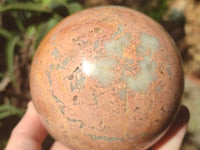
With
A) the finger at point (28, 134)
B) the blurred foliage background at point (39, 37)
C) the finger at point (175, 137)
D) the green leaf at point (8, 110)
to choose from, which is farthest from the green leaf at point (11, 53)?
the finger at point (175, 137)

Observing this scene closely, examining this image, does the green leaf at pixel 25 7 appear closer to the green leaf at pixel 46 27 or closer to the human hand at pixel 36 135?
the green leaf at pixel 46 27

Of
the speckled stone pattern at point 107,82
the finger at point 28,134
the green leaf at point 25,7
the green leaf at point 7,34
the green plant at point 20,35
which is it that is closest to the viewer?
the speckled stone pattern at point 107,82

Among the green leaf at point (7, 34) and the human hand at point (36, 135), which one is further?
the green leaf at point (7, 34)

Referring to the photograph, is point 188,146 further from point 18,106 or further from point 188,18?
point 18,106

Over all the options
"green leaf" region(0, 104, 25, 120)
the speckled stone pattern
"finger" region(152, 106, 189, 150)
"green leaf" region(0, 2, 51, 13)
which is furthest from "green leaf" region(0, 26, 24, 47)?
"finger" region(152, 106, 189, 150)

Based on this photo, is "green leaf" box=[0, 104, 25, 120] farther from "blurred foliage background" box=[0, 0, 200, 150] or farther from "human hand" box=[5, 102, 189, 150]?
"human hand" box=[5, 102, 189, 150]

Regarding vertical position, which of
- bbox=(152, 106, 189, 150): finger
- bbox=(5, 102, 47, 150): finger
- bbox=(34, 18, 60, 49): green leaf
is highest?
bbox=(34, 18, 60, 49): green leaf

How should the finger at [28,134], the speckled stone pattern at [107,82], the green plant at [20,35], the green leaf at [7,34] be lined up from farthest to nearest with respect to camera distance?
the green leaf at [7,34]
the green plant at [20,35]
the finger at [28,134]
the speckled stone pattern at [107,82]

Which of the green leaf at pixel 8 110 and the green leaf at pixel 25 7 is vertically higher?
the green leaf at pixel 25 7
